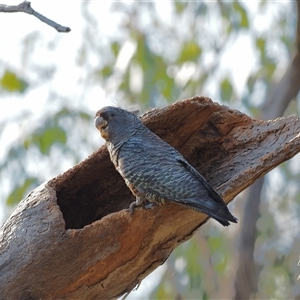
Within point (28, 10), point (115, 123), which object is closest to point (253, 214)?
point (115, 123)

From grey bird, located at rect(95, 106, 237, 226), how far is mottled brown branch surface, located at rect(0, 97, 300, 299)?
10 centimetres

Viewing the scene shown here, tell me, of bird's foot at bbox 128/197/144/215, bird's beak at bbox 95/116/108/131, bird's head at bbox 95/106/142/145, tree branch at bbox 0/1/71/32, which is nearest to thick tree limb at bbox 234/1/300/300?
bird's head at bbox 95/106/142/145

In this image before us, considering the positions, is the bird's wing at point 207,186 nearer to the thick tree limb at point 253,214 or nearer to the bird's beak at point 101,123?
the bird's beak at point 101,123

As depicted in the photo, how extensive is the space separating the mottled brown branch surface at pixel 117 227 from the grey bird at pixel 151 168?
0.10 m

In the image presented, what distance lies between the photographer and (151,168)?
343 centimetres

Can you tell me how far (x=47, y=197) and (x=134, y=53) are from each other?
16.1 ft

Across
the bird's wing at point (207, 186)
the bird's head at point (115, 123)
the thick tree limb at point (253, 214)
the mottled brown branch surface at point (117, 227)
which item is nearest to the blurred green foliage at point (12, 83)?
the thick tree limb at point (253, 214)

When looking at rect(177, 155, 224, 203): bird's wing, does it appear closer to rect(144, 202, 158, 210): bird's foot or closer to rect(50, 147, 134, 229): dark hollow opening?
rect(144, 202, 158, 210): bird's foot

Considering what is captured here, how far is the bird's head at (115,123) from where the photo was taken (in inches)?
145

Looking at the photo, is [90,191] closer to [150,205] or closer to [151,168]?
[151,168]

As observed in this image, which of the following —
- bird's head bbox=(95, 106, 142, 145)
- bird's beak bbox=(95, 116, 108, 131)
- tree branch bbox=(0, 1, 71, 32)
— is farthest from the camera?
bird's beak bbox=(95, 116, 108, 131)

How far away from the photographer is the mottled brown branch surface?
3.15 m

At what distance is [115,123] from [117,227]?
0.84 metres

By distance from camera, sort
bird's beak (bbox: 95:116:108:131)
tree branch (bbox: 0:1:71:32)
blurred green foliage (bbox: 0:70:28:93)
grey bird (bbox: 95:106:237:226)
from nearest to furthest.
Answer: tree branch (bbox: 0:1:71:32) < grey bird (bbox: 95:106:237:226) < bird's beak (bbox: 95:116:108:131) < blurred green foliage (bbox: 0:70:28:93)
